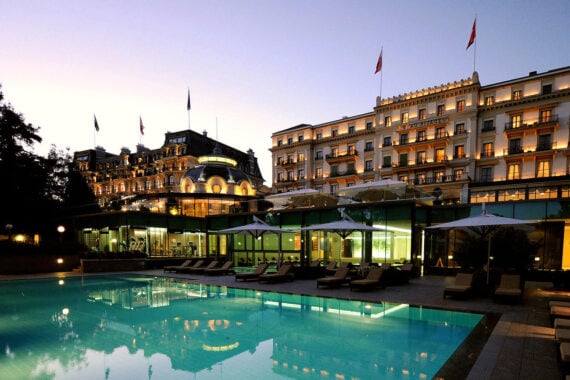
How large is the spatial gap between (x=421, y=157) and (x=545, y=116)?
11966 millimetres

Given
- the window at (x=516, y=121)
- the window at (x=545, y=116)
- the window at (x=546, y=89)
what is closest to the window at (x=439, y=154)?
the window at (x=516, y=121)

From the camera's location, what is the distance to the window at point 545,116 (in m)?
32.0

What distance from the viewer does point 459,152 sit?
119 ft

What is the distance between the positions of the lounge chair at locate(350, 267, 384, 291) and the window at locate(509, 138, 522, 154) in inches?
1145

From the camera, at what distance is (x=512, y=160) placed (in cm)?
3353

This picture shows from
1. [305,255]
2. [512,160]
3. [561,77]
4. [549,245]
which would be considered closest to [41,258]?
[305,255]

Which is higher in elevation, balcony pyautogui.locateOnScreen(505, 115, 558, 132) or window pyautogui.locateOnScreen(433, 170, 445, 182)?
balcony pyautogui.locateOnScreen(505, 115, 558, 132)

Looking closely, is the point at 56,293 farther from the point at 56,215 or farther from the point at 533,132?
the point at 533,132

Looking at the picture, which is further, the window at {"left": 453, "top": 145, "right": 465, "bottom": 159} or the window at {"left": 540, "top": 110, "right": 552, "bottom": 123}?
the window at {"left": 453, "top": 145, "right": 465, "bottom": 159}

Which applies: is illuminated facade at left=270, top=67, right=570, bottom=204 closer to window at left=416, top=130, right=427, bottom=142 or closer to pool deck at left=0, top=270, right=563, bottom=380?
window at left=416, top=130, right=427, bottom=142

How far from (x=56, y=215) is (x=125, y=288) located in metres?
19.2

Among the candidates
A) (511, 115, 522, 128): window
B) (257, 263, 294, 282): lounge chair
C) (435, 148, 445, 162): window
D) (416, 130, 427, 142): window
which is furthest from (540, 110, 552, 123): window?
(257, 263, 294, 282): lounge chair

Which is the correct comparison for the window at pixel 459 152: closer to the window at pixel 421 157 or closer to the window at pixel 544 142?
the window at pixel 421 157

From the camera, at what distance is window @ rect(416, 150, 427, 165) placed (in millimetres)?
38000
